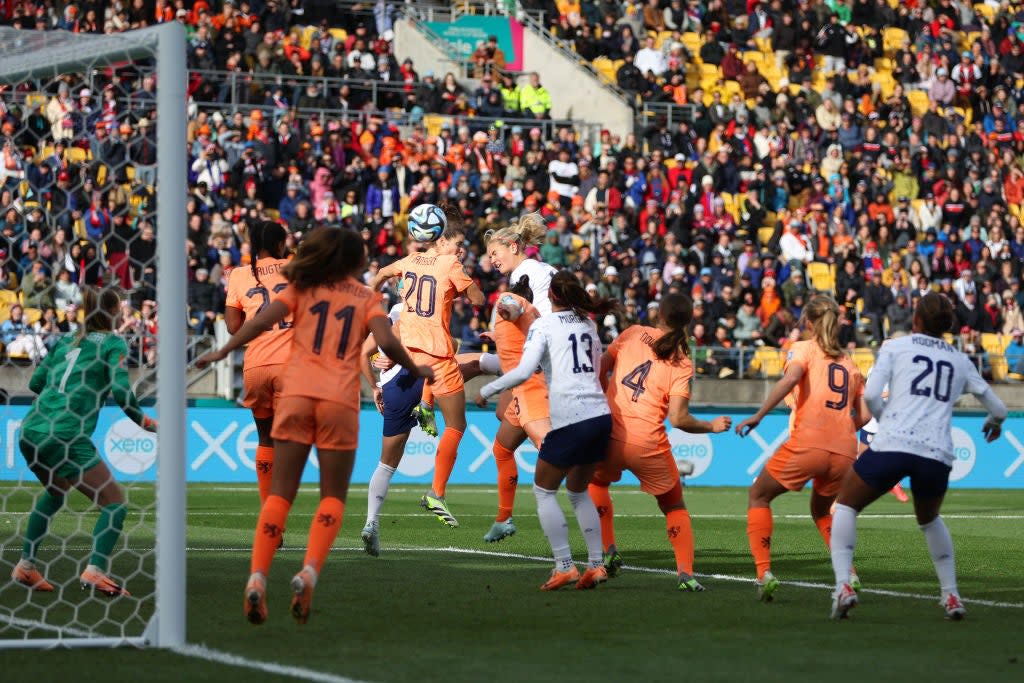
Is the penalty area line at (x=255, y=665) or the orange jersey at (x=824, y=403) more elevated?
the orange jersey at (x=824, y=403)

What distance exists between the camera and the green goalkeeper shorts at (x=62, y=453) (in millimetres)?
9383

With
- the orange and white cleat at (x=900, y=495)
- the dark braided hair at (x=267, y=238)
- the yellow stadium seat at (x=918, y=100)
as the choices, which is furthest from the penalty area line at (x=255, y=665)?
the yellow stadium seat at (x=918, y=100)

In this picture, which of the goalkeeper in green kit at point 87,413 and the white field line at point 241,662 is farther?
the goalkeeper in green kit at point 87,413

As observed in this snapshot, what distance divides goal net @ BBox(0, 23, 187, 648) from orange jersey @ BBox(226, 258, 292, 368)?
71 centimetres

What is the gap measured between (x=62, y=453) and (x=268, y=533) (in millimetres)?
1976

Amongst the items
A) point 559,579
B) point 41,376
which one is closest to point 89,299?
point 41,376

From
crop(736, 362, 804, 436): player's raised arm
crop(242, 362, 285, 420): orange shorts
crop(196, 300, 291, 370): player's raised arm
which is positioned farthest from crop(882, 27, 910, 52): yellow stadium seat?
crop(196, 300, 291, 370): player's raised arm

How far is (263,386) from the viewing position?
11375 mm

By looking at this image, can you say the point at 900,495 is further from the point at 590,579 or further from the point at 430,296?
the point at 590,579

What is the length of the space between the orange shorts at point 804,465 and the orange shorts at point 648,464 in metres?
0.62

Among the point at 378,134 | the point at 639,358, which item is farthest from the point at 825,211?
the point at 639,358

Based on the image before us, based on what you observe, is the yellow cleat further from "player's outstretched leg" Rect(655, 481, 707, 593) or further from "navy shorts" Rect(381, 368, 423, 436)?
"navy shorts" Rect(381, 368, 423, 436)

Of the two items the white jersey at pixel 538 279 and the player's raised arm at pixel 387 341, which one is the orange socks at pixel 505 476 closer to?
the white jersey at pixel 538 279

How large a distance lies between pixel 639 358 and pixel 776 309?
18.4 meters
